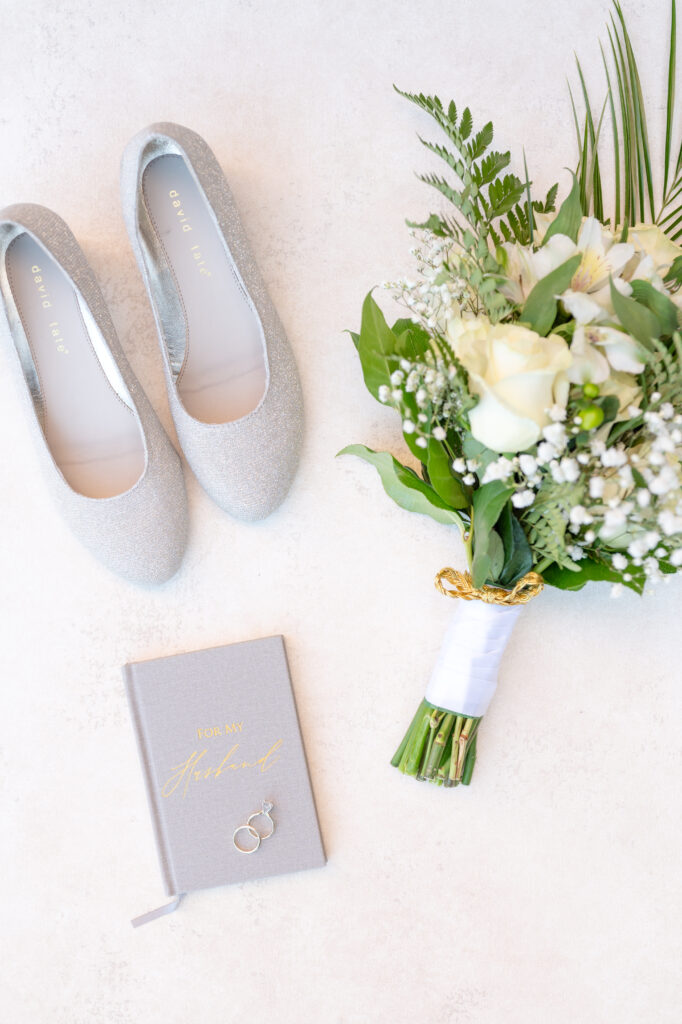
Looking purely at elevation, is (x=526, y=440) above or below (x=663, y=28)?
below

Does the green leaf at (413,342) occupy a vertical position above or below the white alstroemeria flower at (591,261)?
below

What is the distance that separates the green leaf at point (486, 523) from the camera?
81 centimetres

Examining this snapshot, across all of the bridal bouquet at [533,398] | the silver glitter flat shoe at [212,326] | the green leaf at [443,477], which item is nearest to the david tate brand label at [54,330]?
the silver glitter flat shoe at [212,326]

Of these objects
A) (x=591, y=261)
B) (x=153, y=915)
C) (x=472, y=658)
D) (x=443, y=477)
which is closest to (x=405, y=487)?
(x=443, y=477)

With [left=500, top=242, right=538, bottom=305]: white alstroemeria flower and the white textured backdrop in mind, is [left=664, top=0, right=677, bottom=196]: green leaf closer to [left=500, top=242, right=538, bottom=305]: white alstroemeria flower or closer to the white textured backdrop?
the white textured backdrop

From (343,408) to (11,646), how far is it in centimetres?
59

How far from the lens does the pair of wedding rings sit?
3.35 ft

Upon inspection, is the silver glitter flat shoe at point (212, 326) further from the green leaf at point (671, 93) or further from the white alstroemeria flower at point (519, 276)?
Result: the green leaf at point (671, 93)

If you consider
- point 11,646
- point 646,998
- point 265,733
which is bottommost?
point 646,998

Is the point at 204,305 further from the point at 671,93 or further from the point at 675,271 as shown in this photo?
the point at 671,93

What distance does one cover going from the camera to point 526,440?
698 millimetres

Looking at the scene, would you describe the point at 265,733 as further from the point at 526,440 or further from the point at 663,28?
the point at 663,28

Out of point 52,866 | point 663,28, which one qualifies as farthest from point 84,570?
point 663,28

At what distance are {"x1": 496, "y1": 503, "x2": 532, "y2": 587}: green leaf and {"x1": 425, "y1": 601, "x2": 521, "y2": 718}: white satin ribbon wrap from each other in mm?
48
